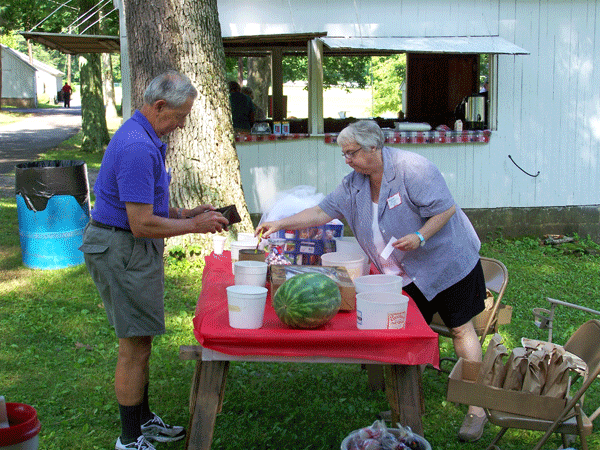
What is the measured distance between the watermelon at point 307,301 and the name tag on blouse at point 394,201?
0.87 meters

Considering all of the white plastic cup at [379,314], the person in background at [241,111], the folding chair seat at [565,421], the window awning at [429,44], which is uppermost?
the window awning at [429,44]

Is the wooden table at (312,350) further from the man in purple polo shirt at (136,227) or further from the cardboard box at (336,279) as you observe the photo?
the man in purple polo shirt at (136,227)

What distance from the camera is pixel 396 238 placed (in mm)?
3604

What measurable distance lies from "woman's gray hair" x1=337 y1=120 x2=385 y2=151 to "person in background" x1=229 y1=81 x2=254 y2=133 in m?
7.53

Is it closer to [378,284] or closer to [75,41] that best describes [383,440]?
[378,284]

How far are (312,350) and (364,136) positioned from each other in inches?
50.4

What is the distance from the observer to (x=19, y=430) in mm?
2371

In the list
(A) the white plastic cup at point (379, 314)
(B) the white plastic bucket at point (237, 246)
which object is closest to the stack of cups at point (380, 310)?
(A) the white plastic cup at point (379, 314)

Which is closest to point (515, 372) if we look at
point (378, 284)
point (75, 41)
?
point (378, 284)

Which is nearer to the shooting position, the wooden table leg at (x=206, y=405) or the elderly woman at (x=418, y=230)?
the wooden table leg at (x=206, y=405)

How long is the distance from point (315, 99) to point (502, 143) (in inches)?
104

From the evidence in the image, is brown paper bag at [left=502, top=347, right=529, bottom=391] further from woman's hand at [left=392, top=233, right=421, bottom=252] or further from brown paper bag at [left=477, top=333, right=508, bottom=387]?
woman's hand at [left=392, top=233, right=421, bottom=252]

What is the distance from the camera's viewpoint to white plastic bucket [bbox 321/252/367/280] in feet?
11.6

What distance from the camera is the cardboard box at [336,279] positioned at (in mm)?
3020
